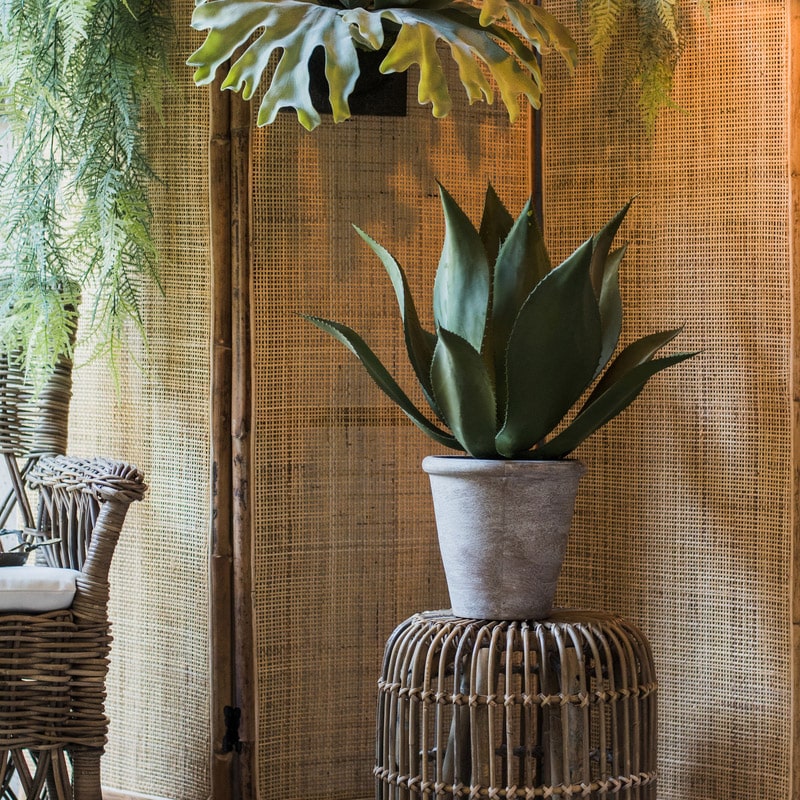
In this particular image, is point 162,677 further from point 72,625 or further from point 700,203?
point 700,203

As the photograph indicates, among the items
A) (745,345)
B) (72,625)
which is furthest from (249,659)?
(745,345)

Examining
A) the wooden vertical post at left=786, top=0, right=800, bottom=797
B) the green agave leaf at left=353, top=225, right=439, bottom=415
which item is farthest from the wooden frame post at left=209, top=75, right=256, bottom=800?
the wooden vertical post at left=786, top=0, right=800, bottom=797

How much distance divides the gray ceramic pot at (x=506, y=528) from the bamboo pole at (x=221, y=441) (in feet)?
2.11

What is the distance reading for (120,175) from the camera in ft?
6.84

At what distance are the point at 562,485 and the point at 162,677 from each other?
42.3 inches

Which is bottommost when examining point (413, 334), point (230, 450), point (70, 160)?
point (230, 450)

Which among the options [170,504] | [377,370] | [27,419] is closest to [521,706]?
[377,370]

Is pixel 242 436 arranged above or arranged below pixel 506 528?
above

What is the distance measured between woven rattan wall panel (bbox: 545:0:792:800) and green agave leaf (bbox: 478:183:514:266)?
1.54 ft

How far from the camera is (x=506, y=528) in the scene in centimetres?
163

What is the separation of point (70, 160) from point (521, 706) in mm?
1425

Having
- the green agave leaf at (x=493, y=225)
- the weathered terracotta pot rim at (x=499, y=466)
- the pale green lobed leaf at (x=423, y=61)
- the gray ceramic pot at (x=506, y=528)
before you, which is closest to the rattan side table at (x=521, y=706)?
the gray ceramic pot at (x=506, y=528)

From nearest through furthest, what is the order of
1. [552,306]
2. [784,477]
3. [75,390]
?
[552,306], [784,477], [75,390]

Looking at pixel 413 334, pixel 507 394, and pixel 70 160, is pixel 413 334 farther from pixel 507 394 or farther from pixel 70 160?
pixel 70 160
